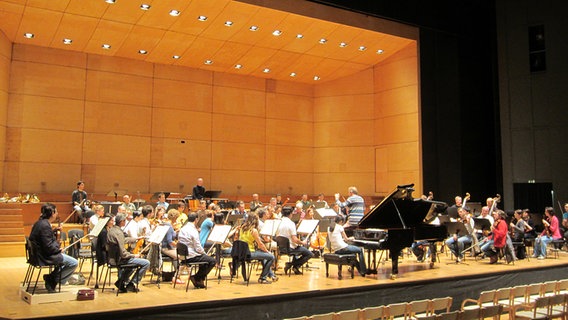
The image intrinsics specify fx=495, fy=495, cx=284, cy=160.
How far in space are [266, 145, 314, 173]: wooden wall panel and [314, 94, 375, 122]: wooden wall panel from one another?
1632mm

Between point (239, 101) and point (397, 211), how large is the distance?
12.2 meters

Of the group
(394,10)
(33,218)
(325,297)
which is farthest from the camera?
(394,10)

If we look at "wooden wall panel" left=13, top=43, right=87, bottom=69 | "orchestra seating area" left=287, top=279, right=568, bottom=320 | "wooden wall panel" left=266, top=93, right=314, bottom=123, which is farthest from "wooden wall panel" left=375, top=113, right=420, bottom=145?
"wooden wall panel" left=13, top=43, right=87, bottom=69

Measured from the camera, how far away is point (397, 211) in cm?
934

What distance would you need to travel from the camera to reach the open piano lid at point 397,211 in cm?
908

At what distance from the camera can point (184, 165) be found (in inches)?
753

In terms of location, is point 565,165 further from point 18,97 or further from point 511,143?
point 18,97

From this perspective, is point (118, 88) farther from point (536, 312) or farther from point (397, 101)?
point (536, 312)

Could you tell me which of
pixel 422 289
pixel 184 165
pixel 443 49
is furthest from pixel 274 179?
pixel 422 289

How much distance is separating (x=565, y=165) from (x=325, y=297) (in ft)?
44.4

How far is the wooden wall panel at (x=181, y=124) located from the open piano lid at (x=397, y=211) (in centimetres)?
1143

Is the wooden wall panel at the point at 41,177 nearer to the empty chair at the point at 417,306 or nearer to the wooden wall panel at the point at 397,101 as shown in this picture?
the wooden wall panel at the point at 397,101

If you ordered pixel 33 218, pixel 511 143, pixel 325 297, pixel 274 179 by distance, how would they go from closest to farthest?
pixel 325 297
pixel 33 218
pixel 511 143
pixel 274 179

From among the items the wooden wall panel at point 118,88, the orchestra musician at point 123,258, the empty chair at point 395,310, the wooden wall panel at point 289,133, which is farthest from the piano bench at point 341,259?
the wooden wall panel at point 289,133
